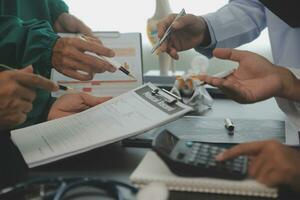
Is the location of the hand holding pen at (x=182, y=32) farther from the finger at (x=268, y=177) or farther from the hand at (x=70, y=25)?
the finger at (x=268, y=177)

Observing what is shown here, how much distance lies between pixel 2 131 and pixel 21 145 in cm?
13

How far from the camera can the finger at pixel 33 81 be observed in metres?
0.63

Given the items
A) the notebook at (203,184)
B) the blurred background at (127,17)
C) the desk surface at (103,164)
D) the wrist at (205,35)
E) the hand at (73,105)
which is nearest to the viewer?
the notebook at (203,184)

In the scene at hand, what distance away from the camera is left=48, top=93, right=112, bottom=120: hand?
835mm

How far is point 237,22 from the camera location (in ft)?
3.85

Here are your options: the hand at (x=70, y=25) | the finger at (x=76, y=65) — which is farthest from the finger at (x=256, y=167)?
the hand at (x=70, y=25)

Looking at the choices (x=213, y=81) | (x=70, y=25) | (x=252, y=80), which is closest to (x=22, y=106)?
(x=213, y=81)

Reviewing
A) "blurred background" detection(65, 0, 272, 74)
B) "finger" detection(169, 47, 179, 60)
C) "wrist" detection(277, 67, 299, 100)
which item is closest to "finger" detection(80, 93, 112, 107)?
"finger" detection(169, 47, 179, 60)

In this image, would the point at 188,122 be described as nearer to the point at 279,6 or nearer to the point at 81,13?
the point at 279,6

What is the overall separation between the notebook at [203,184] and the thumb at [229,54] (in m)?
A: 0.33

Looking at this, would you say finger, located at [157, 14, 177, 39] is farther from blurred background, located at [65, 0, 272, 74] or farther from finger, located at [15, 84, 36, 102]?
blurred background, located at [65, 0, 272, 74]

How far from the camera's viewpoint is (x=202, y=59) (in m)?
1.61

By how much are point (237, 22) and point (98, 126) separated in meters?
0.66

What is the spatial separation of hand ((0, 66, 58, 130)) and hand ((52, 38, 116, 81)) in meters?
0.19
